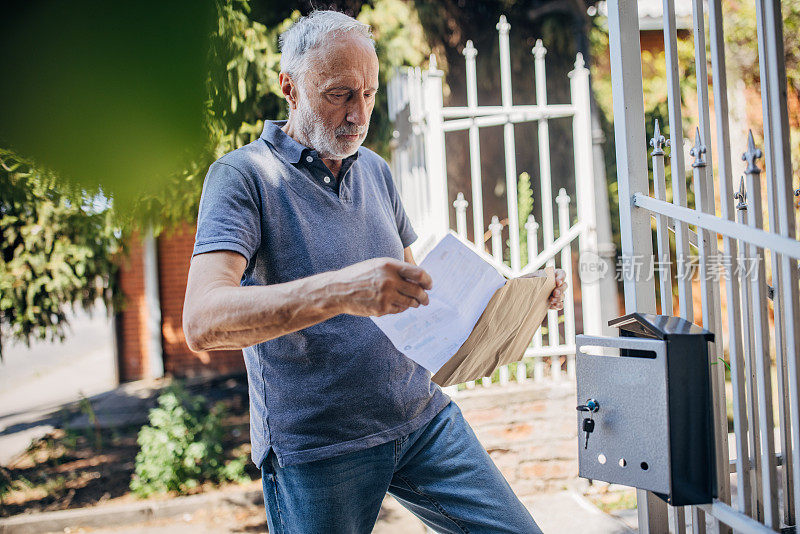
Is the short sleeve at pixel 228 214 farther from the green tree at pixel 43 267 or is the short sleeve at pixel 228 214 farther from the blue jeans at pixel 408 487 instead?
the green tree at pixel 43 267

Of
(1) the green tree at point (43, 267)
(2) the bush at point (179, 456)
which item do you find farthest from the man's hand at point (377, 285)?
(2) the bush at point (179, 456)

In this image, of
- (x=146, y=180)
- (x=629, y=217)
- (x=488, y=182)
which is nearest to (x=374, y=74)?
(x=629, y=217)

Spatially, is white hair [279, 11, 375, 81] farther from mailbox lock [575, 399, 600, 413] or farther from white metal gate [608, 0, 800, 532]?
mailbox lock [575, 399, 600, 413]

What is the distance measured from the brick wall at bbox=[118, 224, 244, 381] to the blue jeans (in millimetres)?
7234

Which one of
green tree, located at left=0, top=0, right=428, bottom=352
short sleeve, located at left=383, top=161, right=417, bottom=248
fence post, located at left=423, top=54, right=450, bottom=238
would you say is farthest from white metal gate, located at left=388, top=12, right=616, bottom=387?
short sleeve, located at left=383, top=161, right=417, bottom=248

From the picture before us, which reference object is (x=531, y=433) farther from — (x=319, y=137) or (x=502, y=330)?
(x=319, y=137)

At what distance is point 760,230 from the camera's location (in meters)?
1.29

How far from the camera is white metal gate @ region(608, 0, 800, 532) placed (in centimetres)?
128

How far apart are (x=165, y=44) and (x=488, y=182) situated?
623 cm

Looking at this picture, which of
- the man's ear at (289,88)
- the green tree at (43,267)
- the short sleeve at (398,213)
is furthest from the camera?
the green tree at (43,267)

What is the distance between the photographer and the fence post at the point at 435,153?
3.83m

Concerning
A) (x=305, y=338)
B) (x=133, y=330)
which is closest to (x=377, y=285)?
(x=305, y=338)

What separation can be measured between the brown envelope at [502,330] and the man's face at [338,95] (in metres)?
0.53

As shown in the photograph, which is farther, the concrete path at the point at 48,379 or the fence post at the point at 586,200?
the concrete path at the point at 48,379
